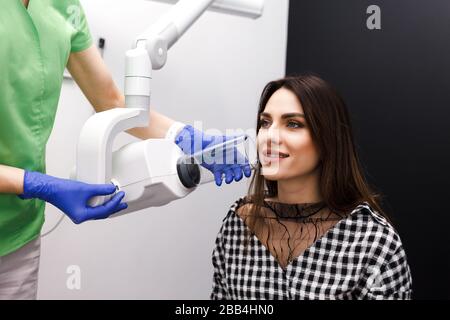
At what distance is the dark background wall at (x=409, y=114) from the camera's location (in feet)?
4.92

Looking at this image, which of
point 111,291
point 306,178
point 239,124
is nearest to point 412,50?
point 306,178

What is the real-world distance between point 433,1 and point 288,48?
0.66 m

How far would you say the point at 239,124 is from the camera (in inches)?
77.3

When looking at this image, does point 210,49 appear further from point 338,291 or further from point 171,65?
point 338,291

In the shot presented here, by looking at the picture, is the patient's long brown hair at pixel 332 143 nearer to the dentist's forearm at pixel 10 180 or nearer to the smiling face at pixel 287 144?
the smiling face at pixel 287 144

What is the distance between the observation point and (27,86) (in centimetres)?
119

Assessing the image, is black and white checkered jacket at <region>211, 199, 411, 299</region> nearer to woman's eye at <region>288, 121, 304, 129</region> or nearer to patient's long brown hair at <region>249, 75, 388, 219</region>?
patient's long brown hair at <region>249, 75, 388, 219</region>

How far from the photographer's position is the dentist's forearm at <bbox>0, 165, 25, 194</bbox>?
3.48 feet

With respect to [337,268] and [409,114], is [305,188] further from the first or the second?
[409,114]

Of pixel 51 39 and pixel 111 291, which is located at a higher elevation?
pixel 51 39

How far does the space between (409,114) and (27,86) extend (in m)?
1.13

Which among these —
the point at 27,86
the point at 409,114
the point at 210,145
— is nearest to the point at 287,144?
the point at 210,145

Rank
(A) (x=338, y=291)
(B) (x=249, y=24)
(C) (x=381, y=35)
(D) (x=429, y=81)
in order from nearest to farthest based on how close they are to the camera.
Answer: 1. (A) (x=338, y=291)
2. (D) (x=429, y=81)
3. (C) (x=381, y=35)
4. (B) (x=249, y=24)

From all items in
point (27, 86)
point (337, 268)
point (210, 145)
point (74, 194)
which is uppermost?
point (27, 86)
